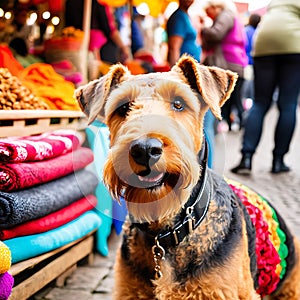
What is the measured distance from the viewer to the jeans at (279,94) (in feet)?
17.2

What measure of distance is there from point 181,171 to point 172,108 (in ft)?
0.92

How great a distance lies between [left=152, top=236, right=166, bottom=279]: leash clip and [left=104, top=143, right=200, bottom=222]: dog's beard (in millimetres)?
119

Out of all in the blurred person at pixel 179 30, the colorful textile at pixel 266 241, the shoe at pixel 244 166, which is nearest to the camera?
the colorful textile at pixel 266 241

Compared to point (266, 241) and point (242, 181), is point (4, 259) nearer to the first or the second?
point (266, 241)

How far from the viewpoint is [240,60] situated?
21.6 ft

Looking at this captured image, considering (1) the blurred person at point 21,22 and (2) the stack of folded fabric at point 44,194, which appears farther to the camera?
(1) the blurred person at point 21,22

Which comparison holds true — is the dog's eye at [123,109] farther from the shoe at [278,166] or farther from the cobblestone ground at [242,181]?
the shoe at [278,166]

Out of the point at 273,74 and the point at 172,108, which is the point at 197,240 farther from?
the point at 273,74

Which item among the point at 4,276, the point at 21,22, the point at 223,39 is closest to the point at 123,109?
the point at 4,276

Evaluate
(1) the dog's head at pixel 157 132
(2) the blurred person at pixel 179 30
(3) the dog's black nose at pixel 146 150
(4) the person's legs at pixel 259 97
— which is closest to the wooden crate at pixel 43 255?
(1) the dog's head at pixel 157 132

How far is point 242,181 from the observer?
5488 mm

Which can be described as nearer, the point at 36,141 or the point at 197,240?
the point at 197,240

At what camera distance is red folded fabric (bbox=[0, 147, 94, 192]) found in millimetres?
2305

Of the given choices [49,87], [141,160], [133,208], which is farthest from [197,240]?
[49,87]
